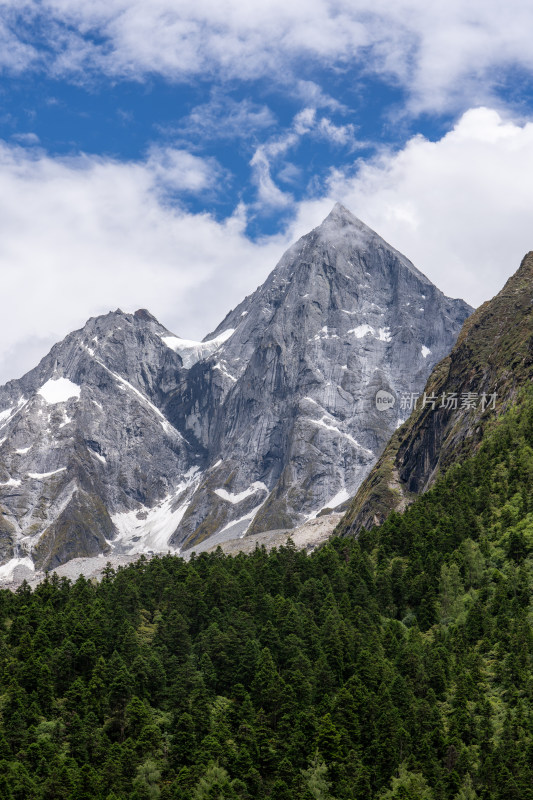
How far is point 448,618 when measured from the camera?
150 m

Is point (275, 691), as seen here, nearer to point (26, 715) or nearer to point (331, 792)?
point (331, 792)

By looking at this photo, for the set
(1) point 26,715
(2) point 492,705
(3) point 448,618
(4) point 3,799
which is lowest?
(2) point 492,705

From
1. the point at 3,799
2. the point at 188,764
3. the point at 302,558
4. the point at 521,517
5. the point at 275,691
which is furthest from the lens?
the point at 302,558

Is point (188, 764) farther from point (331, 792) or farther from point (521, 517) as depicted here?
point (521, 517)

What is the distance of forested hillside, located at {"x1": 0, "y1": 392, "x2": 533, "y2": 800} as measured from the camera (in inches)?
4318

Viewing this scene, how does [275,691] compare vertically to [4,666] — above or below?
below

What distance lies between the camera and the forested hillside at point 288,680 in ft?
360

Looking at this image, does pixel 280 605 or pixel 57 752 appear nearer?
pixel 57 752

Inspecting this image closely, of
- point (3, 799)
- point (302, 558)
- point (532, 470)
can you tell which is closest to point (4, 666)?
point (3, 799)

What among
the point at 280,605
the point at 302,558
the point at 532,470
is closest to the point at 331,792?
the point at 280,605

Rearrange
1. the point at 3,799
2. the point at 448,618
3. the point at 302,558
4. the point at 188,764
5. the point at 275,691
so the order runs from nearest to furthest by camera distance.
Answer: the point at 3,799 < the point at 188,764 < the point at 275,691 < the point at 448,618 < the point at 302,558

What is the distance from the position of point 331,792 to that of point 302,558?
75.9 metres

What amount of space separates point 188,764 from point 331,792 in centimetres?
1842

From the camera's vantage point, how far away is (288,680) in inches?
5157
